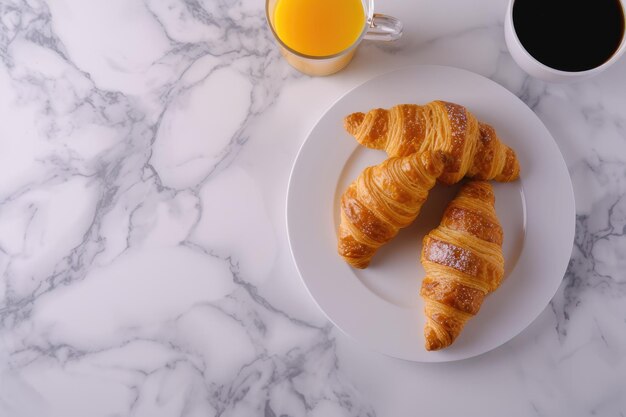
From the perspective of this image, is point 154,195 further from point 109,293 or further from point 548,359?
point 548,359

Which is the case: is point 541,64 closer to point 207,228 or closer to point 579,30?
point 579,30

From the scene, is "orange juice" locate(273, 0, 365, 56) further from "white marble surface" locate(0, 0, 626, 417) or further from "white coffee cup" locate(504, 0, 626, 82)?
"white coffee cup" locate(504, 0, 626, 82)

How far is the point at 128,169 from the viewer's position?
1.23 metres

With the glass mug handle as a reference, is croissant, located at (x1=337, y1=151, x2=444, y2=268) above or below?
below

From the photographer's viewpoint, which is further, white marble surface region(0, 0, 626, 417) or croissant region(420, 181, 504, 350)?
white marble surface region(0, 0, 626, 417)

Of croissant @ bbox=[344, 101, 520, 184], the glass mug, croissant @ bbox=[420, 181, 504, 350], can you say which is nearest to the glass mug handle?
the glass mug

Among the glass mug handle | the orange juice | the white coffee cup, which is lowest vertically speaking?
the white coffee cup

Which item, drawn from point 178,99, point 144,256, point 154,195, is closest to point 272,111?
point 178,99

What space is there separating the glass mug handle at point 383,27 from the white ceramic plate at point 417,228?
0.08 meters

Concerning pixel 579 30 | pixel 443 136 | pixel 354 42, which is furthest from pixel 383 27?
pixel 579 30

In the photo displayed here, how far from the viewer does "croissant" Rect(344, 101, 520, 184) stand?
1.05 meters

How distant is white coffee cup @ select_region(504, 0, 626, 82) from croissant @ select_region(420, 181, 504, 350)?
0.25 meters

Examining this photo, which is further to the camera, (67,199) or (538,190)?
(67,199)

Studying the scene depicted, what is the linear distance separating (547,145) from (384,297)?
43cm
